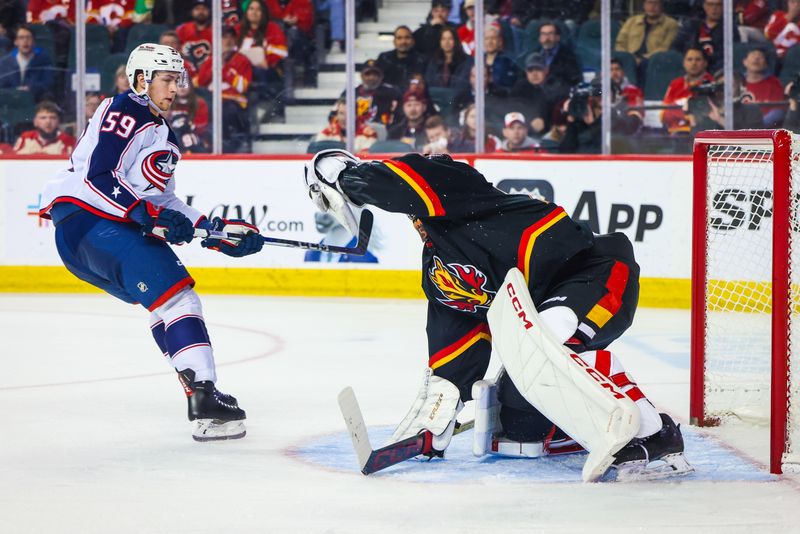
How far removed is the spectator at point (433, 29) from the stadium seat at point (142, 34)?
148cm

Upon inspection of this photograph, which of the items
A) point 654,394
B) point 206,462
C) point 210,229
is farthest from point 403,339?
point 206,462

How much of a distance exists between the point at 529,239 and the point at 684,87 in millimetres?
4101

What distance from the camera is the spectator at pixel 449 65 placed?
6668 mm

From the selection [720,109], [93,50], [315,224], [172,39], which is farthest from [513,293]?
[93,50]

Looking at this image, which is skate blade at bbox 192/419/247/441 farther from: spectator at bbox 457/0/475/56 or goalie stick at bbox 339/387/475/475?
spectator at bbox 457/0/475/56

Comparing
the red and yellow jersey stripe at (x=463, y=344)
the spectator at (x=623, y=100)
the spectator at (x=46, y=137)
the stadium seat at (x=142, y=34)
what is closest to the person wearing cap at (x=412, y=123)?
the spectator at (x=623, y=100)

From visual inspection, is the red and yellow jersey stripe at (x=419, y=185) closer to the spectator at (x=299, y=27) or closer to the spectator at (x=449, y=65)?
the spectator at (x=449, y=65)

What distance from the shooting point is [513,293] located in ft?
8.52

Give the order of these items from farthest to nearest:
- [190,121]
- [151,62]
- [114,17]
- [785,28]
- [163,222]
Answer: [114,17] < [190,121] < [785,28] < [151,62] < [163,222]

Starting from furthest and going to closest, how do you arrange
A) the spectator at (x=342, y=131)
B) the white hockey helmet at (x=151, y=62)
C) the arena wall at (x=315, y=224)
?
1. the spectator at (x=342, y=131)
2. the arena wall at (x=315, y=224)
3. the white hockey helmet at (x=151, y=62)

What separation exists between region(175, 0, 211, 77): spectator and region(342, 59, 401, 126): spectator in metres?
0.88

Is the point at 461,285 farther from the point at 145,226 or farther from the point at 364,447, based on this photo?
the point at 145,226

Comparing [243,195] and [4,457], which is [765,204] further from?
[4,457]

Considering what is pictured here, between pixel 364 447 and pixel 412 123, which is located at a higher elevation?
pixel 412 123
